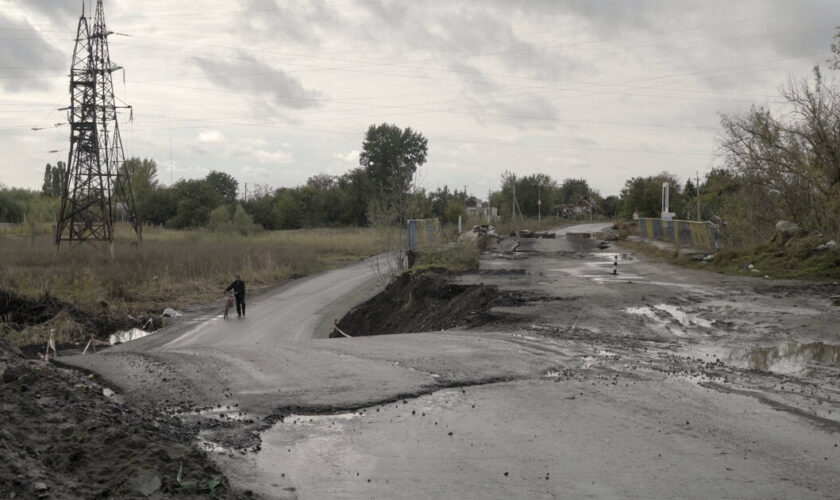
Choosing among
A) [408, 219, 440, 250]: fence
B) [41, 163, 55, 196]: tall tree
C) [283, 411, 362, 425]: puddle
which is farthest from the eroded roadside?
[41, 163, 55, 196]: tall tree

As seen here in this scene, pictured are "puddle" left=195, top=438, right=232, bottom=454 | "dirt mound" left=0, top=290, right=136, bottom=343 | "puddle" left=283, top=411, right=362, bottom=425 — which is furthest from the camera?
"dirt mound" left=0, top=290, right=136, bottom=343

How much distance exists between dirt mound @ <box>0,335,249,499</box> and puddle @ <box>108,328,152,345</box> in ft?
44.9

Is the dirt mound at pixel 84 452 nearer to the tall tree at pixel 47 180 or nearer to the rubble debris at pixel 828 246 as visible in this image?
the rubble debris at pixel 828 246

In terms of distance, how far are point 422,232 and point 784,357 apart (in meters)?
22.2

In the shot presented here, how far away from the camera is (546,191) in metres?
96.9

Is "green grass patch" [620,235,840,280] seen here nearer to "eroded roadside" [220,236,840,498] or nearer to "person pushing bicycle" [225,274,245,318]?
"eroded roadside" [220,236,840,498]

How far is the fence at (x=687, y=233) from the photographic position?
2769cm

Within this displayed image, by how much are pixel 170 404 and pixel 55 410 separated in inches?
72.9

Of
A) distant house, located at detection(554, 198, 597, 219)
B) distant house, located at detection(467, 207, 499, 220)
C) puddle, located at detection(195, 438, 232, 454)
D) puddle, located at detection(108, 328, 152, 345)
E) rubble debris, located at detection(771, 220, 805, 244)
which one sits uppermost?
distant house, located at detection(554, 198, 597, 219)

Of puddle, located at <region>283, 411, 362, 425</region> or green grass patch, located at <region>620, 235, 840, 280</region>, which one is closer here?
puddle, located at <region>283, 411, 362, 425</region>

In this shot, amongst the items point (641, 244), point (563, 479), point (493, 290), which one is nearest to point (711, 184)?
point (641, 244)

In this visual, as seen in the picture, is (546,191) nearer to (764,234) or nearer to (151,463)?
(764,234)

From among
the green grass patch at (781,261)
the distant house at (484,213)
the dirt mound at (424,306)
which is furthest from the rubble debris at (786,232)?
the distant house at (484,213)

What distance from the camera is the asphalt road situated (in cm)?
561
